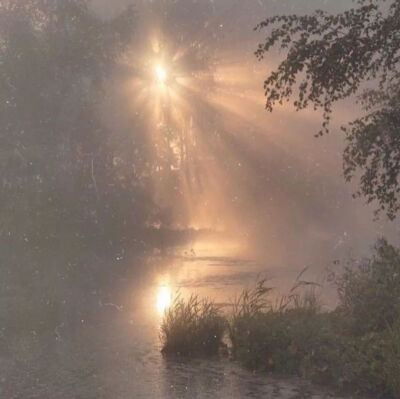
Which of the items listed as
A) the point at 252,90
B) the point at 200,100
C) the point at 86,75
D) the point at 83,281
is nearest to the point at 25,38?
the point at 86,75

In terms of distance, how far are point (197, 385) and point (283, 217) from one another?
4190 centimetres

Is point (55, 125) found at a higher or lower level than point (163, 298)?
higher

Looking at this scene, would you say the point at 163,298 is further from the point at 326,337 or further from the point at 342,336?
the point at 342,336

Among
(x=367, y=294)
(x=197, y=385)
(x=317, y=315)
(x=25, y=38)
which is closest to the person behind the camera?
(x=197, y=385)

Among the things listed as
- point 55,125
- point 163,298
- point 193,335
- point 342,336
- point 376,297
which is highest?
point 55,125

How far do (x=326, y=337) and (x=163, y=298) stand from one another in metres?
11.9

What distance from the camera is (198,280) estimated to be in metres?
29.2

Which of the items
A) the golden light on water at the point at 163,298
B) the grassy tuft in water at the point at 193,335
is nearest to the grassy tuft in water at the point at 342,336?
the grassy tuft in water at the point at 193,335

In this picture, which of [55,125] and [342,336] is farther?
[55,125]

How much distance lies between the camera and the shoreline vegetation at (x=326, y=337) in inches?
466

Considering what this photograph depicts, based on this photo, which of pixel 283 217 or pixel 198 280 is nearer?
pixel 198 280

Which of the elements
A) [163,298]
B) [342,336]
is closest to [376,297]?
[342,336]

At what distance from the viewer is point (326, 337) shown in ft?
44.1

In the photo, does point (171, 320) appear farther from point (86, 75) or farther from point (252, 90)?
point (252, 90)
